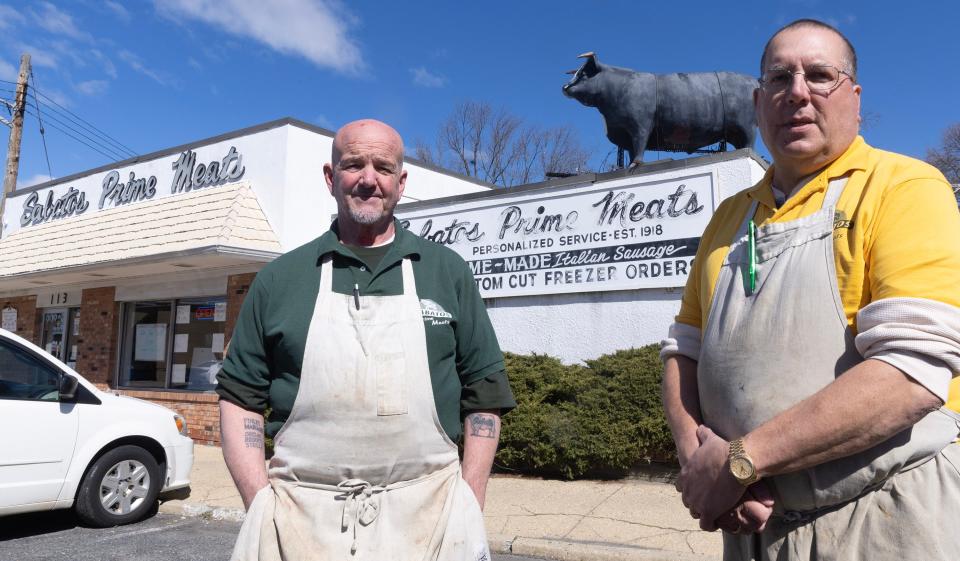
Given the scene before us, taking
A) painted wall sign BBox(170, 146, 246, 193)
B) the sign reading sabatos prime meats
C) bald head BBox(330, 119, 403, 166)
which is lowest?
bald head BBox(330, 119, 403, 166)

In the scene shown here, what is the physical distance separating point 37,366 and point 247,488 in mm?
5343

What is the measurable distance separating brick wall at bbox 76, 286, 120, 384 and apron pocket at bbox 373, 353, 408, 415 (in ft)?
42.5

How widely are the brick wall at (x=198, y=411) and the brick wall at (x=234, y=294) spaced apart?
3.60 feet

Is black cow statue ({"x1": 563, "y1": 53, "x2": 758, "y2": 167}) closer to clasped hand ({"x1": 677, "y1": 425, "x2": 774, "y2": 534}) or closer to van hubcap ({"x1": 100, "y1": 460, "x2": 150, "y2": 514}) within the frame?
van hubcap ({"x1": 100, "y1": 460, "x2": 150, "y2": 514})

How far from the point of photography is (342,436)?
2225 millimetres

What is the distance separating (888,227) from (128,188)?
14862mm

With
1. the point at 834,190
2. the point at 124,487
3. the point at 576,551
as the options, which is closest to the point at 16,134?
the point at 124,487

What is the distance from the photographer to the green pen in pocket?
1.76 m

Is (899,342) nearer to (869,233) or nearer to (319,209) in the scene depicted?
(869,233)

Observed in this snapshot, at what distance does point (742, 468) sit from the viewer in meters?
1.59

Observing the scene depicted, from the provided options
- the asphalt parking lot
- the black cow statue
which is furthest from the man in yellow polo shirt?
the black cow statue

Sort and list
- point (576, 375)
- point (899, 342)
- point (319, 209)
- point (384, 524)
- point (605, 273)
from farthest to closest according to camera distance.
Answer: point (319, 209), point (605, 273), point (576, 375), point (384, 524), point (899, 342)

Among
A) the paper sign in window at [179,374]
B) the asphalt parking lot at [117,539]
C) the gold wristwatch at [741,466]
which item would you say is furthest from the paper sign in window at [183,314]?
the gold wristwatch at [741,466]

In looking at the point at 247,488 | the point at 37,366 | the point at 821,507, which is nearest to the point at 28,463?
the point at 37,366
